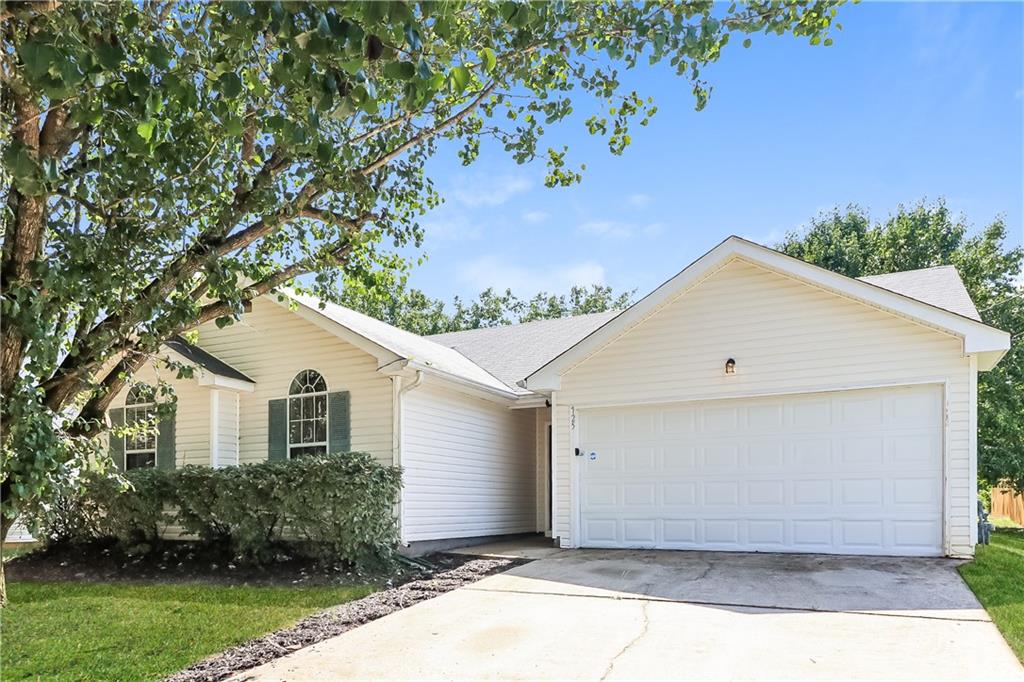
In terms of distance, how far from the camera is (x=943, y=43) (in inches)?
381

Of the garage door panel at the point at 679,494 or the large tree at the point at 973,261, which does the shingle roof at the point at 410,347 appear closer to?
the garage door panel at the point at 679,494

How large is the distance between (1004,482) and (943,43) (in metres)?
14.2

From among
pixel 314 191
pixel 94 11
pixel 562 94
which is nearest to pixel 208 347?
pixel 314 191

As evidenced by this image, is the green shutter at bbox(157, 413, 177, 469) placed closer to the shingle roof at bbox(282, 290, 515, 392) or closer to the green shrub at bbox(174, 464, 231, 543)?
the green shrub at bbox(174, 464, 231, 543)

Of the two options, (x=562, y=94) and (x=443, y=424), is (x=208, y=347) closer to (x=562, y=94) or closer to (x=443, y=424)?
(x=443, y=424)

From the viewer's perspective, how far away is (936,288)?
1049 cm

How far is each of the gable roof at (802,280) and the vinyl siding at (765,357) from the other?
6.6 inches

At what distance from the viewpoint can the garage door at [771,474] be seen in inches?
352

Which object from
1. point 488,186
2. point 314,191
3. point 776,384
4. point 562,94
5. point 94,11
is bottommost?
point 776,384

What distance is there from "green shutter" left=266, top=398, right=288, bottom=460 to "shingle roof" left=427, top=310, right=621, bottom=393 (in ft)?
13.5

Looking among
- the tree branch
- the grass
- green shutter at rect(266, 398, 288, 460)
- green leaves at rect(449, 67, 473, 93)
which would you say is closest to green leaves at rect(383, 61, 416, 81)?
green leaves at rect(449, 67, 473, 93)

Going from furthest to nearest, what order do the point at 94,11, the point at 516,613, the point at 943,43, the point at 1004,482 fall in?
the point at 1004,482, the point at 943,43, the point at 516,613, the point at 94,11

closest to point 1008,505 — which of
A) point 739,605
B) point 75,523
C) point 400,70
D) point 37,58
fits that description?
point 739,605

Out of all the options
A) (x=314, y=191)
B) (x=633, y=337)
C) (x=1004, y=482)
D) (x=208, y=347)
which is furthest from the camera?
(x=1004, y=482)
